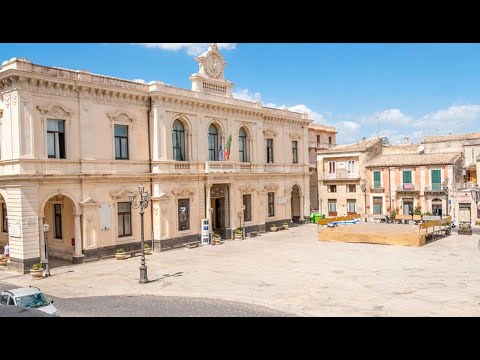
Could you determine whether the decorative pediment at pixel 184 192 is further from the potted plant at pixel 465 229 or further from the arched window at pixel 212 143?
the potted plant at pixel 465 229

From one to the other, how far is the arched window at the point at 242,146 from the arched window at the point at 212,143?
2.80 meters

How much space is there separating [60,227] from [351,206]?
28.4 metres

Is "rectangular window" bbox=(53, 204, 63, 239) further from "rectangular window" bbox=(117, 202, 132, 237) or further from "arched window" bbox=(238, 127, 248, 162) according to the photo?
"arched window" bbox=(238, 127, 248, 162)

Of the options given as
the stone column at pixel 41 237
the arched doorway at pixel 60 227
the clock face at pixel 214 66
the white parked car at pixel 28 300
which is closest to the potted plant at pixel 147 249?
the arched doorway at pixel 60 227

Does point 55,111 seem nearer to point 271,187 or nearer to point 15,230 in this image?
point 15,230

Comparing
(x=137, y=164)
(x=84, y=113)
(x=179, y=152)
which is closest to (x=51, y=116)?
(x=84, y=113)

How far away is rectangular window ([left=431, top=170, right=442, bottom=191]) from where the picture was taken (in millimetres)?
39188

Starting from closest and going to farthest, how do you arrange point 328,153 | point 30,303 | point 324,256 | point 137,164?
point 30,303
point 324,256
point 137,164
point 328,153

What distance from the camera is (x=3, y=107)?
920 inches

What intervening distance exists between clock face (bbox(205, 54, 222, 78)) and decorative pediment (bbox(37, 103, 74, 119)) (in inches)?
455

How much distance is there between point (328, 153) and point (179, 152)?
20.5 m

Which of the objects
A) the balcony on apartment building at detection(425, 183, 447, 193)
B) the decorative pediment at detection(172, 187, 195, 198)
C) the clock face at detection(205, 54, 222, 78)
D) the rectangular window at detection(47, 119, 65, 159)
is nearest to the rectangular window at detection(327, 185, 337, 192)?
the balcony on apartment building at detection(425, 183, 447, 193)
